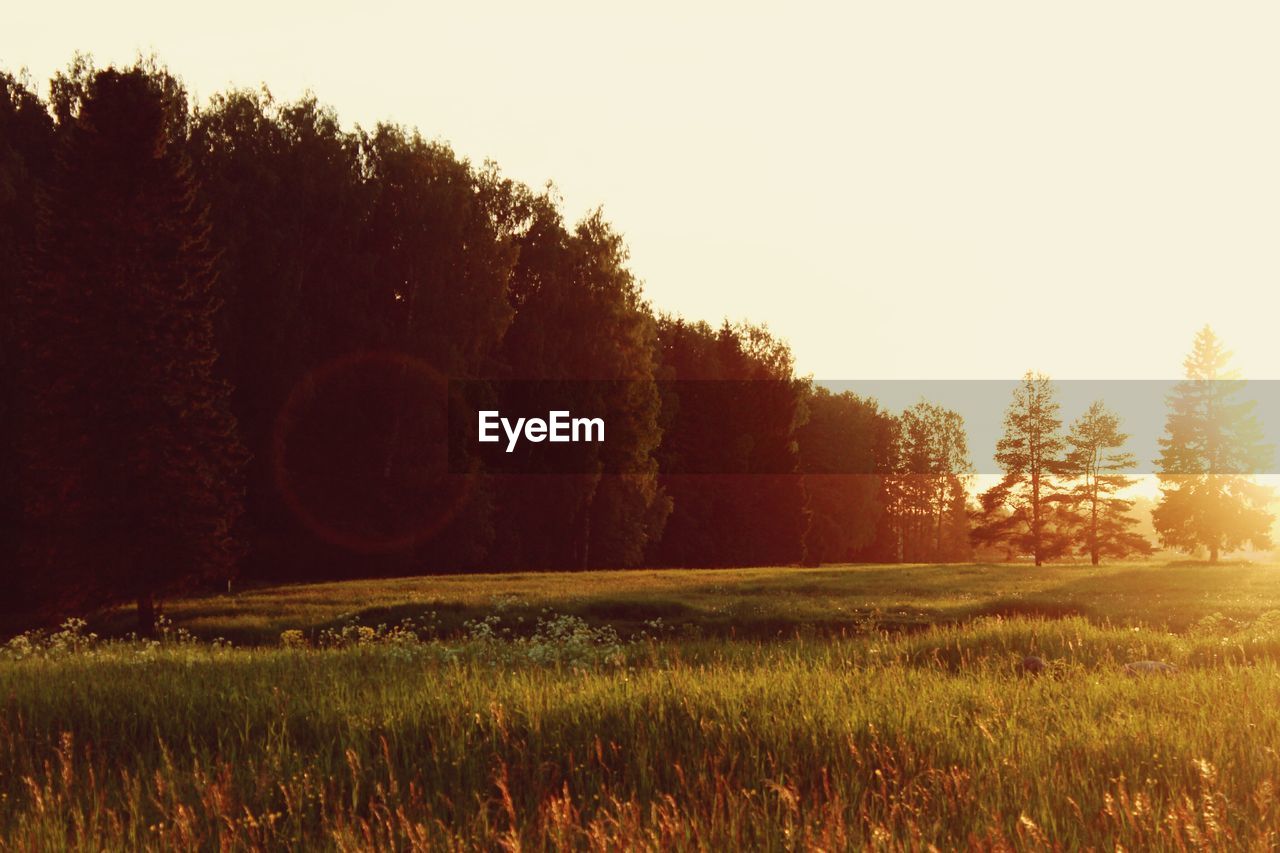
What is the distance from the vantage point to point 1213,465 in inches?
2837

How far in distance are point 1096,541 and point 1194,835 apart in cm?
8292

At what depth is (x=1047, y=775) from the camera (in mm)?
5414

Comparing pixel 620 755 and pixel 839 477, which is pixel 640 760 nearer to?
pixel 620 755

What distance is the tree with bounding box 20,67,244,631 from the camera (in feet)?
78.3

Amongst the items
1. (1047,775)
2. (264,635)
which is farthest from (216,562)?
(1047,775)

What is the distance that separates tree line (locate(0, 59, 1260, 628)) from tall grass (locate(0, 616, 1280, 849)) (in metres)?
16.6

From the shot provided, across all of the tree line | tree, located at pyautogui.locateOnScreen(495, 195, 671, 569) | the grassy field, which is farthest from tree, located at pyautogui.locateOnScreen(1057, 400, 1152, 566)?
the grassy field

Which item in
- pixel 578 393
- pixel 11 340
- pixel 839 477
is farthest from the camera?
pixel 839 477

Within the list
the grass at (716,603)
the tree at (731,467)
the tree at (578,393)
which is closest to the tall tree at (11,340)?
Result: the grass at (716,603)

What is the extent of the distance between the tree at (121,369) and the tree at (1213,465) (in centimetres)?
6931

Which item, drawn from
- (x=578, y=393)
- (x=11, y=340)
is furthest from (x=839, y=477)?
(x=11, y=340)

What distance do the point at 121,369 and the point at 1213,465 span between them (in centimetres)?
7309

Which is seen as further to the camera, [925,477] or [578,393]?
[925,477]

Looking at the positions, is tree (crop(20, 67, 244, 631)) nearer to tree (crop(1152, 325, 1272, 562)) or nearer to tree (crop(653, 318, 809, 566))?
tree (crop(653, 318, 809, 566))
